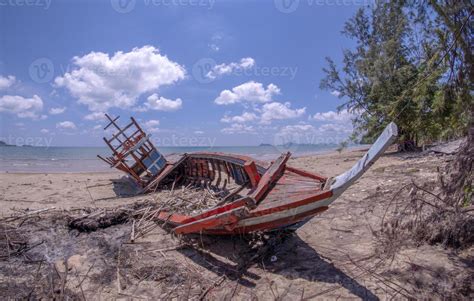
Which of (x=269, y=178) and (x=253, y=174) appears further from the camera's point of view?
(x=253, y=174)

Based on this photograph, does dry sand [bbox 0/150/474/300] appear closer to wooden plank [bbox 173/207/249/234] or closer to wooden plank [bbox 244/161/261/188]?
wooden plank [bbox 173/207/249/234]

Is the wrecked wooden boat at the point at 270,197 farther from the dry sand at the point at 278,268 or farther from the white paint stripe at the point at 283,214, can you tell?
the dry sand at the point at 278,268

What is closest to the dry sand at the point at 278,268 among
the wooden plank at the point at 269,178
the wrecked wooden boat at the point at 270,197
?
the wrecked wooden boat at the point at 270,197

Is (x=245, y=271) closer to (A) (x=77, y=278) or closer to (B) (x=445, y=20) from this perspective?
(A) (x=77, y=278)

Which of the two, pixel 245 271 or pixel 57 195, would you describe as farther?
pixel 57 195

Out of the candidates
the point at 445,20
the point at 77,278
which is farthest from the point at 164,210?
the point at 445,20

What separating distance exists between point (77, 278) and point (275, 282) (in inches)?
105

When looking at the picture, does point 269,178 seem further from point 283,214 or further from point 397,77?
point 397,77

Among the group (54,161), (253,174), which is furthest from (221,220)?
(54,161)

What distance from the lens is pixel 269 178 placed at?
185 inches

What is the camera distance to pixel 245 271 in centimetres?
404

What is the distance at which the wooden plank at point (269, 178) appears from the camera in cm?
433

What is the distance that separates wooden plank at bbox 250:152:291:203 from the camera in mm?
4333

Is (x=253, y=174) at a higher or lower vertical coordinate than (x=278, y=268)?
higher
